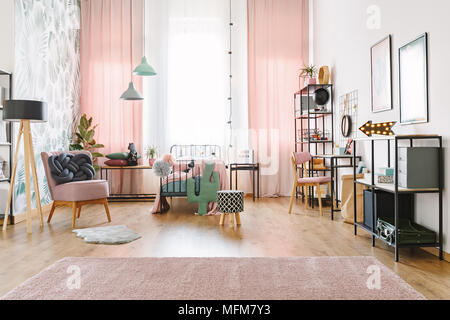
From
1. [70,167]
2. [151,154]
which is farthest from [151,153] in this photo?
[70,167]

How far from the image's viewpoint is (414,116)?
124 inches

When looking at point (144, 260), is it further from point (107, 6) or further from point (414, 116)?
point (107, 6)

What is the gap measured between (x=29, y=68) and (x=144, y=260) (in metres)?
3.21

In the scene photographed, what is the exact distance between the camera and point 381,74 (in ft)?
12.5

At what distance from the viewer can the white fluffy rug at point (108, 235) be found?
10.8 feet

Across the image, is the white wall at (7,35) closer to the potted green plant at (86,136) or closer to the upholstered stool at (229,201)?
the potted green plant at (86,136)

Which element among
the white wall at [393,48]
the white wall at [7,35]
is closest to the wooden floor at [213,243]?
the white wall at [393,48]

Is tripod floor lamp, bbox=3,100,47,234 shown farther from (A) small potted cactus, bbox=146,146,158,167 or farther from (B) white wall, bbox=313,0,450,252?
(B) white wall, bbox=313,0,450,252

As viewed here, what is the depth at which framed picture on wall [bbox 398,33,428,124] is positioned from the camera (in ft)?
9.77

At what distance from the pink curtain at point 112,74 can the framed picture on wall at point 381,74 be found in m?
3.77

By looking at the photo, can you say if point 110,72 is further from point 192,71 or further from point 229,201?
point 229,201

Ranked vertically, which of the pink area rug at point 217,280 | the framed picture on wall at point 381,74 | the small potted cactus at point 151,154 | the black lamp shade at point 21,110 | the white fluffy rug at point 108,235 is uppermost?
the framed picture on wall at point 381,74

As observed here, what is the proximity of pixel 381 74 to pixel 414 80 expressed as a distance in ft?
2.25
